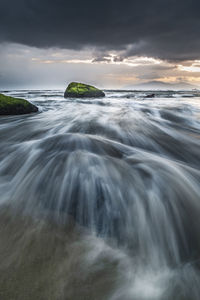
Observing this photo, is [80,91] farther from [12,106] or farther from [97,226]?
Result: [97,226]

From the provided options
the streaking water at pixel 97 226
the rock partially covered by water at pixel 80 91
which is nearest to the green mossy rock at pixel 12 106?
the streaking water at pixel 97 226

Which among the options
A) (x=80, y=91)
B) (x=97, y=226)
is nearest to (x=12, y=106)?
(x=97, y=226)

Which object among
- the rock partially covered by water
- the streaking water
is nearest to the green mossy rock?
the streaking water

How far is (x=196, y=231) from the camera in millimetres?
1995

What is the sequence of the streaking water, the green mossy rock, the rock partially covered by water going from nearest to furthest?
1. the streaking water
2. the green mossy rock
3. the rock partially covered by water

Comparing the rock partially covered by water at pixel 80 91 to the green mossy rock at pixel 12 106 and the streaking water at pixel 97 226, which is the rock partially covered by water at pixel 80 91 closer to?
the green mossy rock at pixel 12 106

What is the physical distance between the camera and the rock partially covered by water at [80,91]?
99.7ft

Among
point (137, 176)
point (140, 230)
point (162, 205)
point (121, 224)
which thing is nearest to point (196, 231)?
point (162, 205)

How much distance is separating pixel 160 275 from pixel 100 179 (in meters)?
1.31

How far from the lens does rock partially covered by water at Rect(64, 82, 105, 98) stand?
30.4 meters

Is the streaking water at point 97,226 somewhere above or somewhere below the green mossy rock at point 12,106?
below

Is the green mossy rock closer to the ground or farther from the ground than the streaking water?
farther from the ground

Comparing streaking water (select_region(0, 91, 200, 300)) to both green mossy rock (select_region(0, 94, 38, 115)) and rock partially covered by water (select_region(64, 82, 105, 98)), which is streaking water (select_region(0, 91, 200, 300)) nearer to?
green mossy rock (select_region(0, 94, 38, 115))

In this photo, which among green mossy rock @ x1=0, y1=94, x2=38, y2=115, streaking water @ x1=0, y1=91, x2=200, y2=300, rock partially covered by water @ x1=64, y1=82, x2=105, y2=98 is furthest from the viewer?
rock partially covered by water @ x1=64, y1=82, x2=105, y2=98
